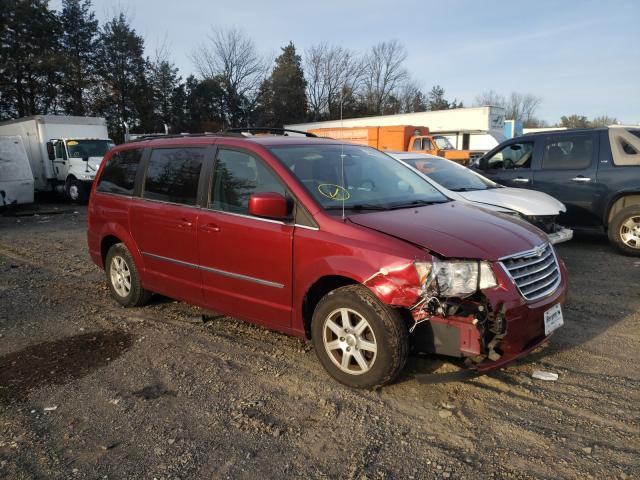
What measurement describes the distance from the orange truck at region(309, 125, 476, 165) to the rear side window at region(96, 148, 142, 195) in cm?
1489

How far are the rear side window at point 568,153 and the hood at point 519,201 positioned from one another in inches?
52.2

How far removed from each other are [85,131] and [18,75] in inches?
828

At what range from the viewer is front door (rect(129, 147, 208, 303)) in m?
4.38

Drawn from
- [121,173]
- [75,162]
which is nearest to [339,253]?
[121,173]

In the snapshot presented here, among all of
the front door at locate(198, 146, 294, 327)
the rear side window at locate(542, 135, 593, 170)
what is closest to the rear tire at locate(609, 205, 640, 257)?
the rear side window at locate(542, 135, 593, 170)

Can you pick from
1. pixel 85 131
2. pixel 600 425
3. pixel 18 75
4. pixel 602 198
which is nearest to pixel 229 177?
pixel 600 425

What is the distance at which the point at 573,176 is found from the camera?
25.1ft

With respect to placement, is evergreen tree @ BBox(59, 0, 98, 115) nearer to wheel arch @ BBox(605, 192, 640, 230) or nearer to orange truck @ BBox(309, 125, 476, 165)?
orange truck @ BBox(309, 125, 476, 165)

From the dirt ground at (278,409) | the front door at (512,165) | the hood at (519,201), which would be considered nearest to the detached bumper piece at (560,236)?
the hood at (519,201)

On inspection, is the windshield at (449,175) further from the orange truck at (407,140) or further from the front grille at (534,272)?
the orange truck at (407,140)

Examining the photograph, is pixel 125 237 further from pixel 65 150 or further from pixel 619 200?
pixel 65 150

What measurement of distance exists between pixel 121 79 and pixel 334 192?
4126 centimetres

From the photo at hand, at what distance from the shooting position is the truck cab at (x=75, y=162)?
16.7 meters

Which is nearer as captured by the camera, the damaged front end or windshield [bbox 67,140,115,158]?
the damaged front end
